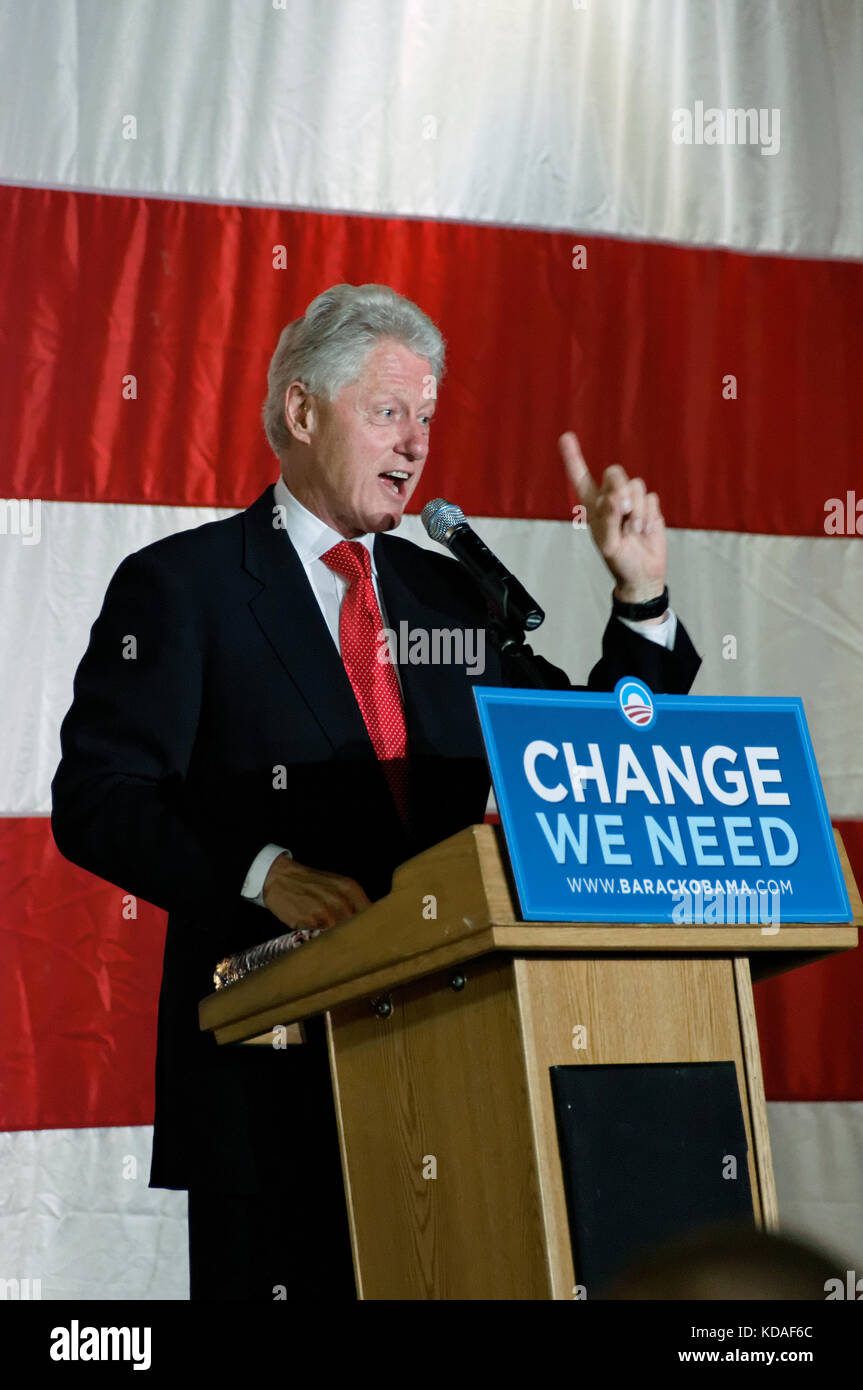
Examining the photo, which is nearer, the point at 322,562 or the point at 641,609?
the point at 641,609

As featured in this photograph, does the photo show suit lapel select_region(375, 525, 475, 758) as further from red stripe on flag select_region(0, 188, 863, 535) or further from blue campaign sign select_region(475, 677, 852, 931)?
red stripe on flag select_region(0, 188, 863, 535)

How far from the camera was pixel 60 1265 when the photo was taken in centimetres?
271

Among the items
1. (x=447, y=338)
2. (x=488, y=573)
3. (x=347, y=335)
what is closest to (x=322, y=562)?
(x=347, y=335)

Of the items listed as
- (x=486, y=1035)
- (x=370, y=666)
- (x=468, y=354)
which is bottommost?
(x=486, y=1035)

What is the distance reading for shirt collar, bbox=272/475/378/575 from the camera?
76.9 inches

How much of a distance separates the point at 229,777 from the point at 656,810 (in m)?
0.66

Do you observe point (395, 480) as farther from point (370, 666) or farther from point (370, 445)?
point (370, 666)

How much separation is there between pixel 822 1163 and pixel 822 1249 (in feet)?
8.97

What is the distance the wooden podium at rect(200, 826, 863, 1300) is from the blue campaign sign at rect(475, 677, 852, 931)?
0.02 meters

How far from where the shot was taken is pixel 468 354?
318cm

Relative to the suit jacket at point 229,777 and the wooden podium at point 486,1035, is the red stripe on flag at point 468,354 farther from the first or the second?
the wooden podium at point 486,1035

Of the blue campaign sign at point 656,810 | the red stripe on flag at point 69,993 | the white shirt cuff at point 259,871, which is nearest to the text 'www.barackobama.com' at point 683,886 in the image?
the blue campaign sign at point 656,810

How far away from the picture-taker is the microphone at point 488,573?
1489 millimetres

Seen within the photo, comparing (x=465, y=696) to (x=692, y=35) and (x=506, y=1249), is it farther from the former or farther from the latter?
(x=692, y=35)
